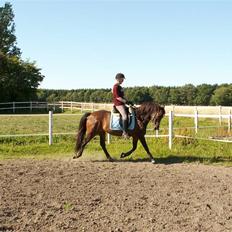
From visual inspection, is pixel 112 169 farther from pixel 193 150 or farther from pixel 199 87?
pixel 199 87

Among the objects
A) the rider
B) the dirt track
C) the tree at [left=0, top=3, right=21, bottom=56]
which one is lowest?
the dirt track

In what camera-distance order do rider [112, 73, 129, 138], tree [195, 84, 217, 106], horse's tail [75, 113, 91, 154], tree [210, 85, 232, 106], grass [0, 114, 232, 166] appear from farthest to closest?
tree [195, 84, 217, 106] < tree [210, 85, 232, 106] < grass [0, 114, 232, 166] < horse's tail [75, 113, 91, 154] < rider [112, 73, 129, 138]

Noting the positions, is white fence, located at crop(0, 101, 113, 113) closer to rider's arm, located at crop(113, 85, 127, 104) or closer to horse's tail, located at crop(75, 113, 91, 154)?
horse's tail, located at crop(75, 113, 91, 154)

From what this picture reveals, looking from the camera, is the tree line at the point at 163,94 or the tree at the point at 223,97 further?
the tree line at the point at 163,94

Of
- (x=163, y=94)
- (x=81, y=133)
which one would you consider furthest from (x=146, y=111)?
(x=163, y=94)

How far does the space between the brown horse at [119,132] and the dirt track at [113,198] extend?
3.92 feet

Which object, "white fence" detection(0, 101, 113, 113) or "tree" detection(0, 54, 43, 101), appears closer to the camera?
"white fence" detection(0, 101, 113, 113)

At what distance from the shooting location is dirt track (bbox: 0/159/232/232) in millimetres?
6188

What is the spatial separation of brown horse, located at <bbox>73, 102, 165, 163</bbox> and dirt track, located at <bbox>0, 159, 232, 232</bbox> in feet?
3.92

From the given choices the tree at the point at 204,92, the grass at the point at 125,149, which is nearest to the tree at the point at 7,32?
the grass at the point at 125,149

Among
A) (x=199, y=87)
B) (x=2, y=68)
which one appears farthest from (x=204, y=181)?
(x=199, y=87)

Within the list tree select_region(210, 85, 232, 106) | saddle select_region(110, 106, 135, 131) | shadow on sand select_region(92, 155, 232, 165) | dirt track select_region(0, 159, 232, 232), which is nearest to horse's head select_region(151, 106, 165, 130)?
saddle select_region(110, 106, 135, 131)

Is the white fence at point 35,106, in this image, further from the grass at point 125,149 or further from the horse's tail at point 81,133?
the horse's tail at point 81,133

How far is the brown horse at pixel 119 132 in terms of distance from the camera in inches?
478
